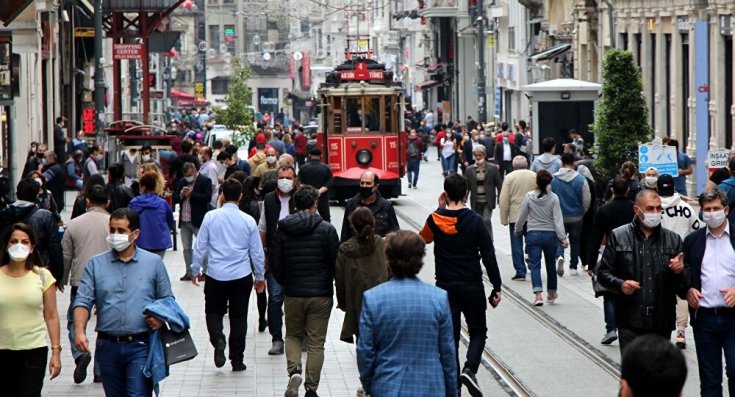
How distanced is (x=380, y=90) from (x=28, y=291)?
26228 mm

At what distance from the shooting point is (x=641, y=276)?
11.2 m

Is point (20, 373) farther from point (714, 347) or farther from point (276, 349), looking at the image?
point (276, 349)

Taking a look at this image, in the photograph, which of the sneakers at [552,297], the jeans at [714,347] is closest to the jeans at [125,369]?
the jeans at [714,347]

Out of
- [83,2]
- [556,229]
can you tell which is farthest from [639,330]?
[83,2]

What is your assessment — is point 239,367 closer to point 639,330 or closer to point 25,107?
point 639,330

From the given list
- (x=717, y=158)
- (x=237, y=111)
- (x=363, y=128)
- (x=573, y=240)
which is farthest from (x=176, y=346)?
(x=237, y=111)

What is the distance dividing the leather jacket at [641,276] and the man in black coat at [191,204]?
1001 centimetres

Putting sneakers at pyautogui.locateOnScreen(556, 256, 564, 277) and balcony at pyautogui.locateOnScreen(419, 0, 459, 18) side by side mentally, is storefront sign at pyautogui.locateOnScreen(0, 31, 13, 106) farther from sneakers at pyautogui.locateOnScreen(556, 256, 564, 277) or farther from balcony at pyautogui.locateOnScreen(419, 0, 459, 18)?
balcony at pyautogui.locateOnScreen(419, 0, 459, 18)

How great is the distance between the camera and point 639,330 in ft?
36.9

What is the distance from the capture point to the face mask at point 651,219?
36.5 ft

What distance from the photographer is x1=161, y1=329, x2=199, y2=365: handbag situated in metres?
10.2

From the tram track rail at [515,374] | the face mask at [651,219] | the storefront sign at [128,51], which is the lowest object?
the tram track rail at [515,374]

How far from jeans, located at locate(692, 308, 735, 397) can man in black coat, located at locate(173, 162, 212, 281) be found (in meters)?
10.5

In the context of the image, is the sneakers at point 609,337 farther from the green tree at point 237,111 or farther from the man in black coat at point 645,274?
the green tree at point 237,111
